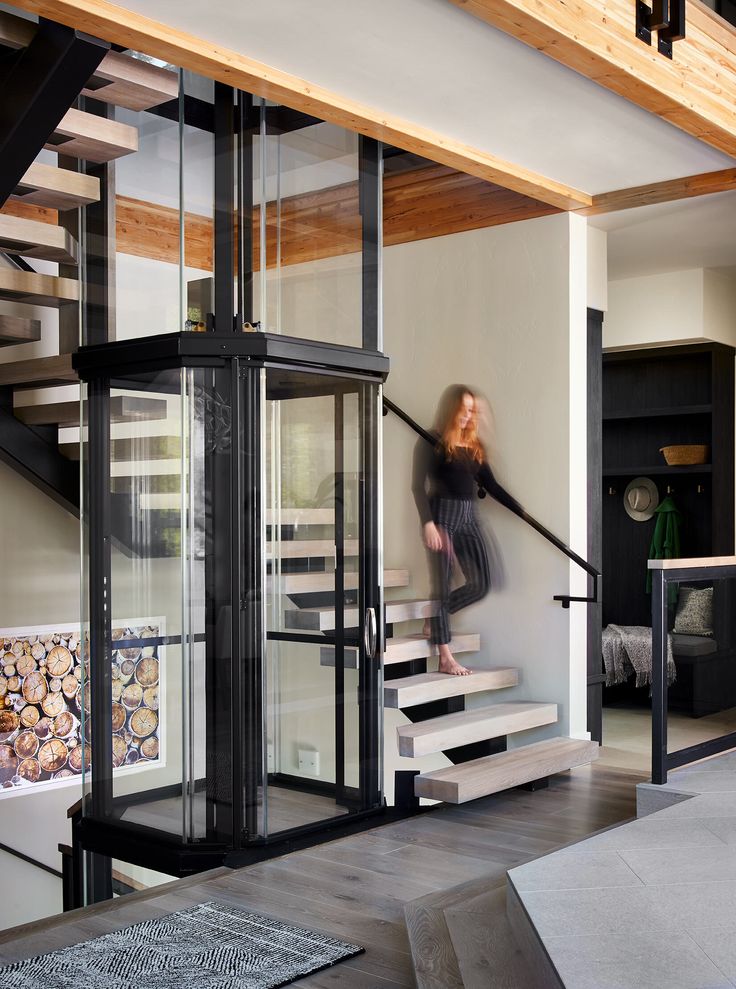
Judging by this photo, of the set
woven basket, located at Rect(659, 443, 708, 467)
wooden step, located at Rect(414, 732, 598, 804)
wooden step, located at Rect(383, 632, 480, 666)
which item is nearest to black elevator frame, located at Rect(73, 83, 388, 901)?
wooden step, located at Rect(414, 732, 598, 804)

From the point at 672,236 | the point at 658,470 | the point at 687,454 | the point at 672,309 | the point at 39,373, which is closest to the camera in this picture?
the point at 39,373

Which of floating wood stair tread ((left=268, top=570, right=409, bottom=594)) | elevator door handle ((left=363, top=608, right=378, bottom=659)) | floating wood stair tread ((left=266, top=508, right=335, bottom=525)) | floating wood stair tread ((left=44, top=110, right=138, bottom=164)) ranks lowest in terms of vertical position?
elevator door handle ((left=363, top=608, right=378, bottom=659))

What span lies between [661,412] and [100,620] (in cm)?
524

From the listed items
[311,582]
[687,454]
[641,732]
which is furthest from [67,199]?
[687,454]

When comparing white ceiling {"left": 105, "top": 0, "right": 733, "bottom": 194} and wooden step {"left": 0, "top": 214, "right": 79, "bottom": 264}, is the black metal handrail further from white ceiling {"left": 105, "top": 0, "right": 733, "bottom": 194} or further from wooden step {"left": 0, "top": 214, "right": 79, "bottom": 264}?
wooden step {"left": 0, "top": 214, "right": 79, "bottom": 264}

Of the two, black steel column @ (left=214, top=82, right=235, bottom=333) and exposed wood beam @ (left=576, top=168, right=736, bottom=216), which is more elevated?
exposed wood beam @ (left=576, top=168, right=736, bottom=216)

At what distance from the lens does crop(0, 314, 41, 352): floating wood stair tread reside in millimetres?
4820

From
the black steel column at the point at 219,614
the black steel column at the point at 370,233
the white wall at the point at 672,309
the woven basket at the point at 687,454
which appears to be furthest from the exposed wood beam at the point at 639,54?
the woven basket at the point at 687,454

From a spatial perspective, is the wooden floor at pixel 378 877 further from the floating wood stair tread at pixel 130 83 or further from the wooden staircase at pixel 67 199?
the floating wood stair tread at pixel 130 83

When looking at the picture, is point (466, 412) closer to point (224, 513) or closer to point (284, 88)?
point (224, 513)

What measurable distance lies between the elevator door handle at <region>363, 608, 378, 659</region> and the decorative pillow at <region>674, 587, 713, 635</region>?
4.19 feet

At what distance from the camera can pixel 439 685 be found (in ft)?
18.1

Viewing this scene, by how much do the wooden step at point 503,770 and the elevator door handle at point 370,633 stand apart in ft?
2.07

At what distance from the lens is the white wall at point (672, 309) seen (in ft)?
25.2
